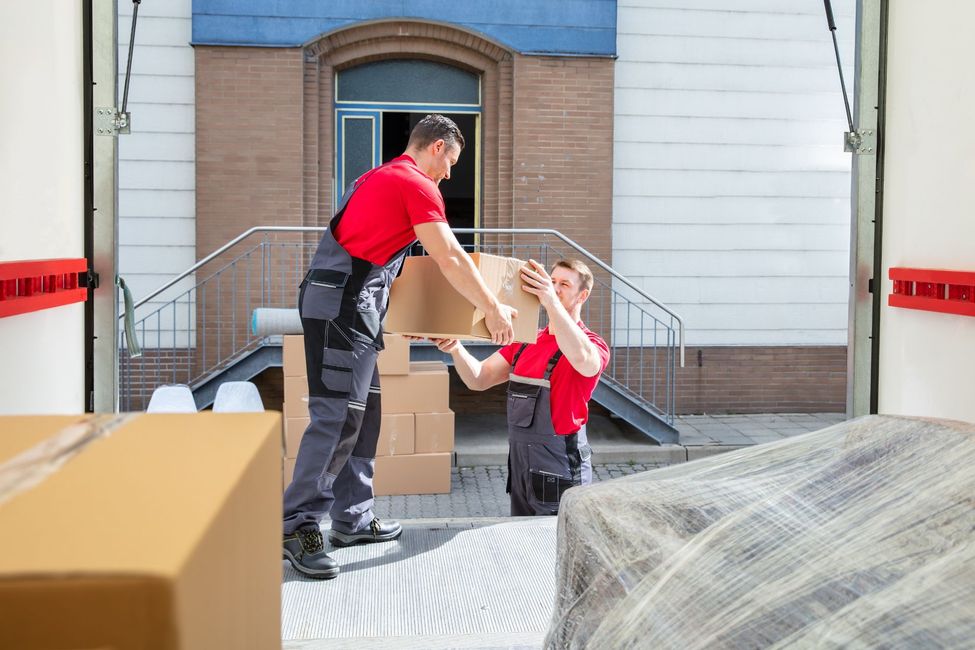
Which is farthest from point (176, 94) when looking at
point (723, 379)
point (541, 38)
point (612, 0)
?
point (723, 379)

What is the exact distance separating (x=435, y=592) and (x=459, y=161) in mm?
7491

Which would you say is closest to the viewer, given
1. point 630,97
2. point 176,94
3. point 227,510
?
point 227,510

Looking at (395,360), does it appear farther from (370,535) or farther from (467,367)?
(370,535)

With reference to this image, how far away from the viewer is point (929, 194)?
11.2ft

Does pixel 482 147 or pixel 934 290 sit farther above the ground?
pixel 482 147

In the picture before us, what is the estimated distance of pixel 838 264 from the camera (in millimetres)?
10578

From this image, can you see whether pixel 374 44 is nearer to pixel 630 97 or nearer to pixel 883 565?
pixel 630 97

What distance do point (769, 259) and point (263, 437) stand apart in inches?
398

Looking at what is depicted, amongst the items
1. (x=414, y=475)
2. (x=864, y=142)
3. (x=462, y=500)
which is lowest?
(x=462, y=500)

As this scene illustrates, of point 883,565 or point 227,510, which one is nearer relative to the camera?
point 227,510

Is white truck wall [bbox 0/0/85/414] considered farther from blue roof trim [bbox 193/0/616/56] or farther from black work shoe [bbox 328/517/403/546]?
blue roof trim [bbox 193/0/616/56]

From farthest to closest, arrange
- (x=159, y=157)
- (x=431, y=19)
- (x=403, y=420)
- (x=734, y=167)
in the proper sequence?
1. (x=734, y=167)
2. (x=431, y=19)
3. (x=159, y=157)
4. (x=403, y=420)

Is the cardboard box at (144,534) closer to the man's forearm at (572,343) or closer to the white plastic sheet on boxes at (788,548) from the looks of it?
the white plastic sheet on boxes at (788,548)

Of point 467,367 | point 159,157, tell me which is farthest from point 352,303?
point 159,157
